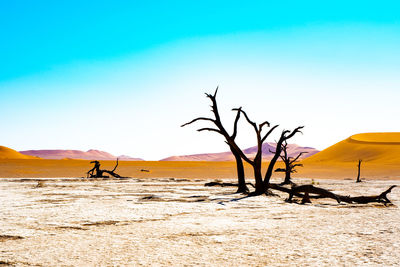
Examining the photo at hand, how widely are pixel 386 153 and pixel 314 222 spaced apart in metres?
70.5

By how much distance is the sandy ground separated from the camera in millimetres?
4168

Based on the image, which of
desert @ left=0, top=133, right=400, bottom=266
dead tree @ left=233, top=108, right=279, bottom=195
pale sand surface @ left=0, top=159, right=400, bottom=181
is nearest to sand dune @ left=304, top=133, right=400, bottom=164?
pale sand surface @ left=0, top=159, right=400, bottom=181

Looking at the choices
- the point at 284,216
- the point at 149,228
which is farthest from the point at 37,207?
the point at 284,216

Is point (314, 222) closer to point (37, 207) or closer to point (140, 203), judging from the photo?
point (140, 203)

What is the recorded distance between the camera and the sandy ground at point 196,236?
4168 millimetres

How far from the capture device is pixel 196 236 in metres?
5.41

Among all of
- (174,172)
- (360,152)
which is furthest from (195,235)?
(360,152)

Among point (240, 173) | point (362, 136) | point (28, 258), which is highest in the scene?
point (362, 136)

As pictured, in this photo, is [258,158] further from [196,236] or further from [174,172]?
[174,172]

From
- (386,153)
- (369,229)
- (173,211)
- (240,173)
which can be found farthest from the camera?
(386,153)

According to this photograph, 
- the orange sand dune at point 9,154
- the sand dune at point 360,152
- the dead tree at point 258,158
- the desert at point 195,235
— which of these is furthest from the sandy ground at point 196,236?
the orange sand dune at point 9,154

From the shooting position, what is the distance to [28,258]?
4203 millimetres

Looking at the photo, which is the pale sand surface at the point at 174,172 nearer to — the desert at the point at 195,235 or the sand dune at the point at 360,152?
the desert at the point at 195,235

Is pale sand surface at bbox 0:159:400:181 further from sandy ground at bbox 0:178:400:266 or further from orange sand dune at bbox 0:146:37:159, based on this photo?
orange sand dune at bbox 0:146:37:159
